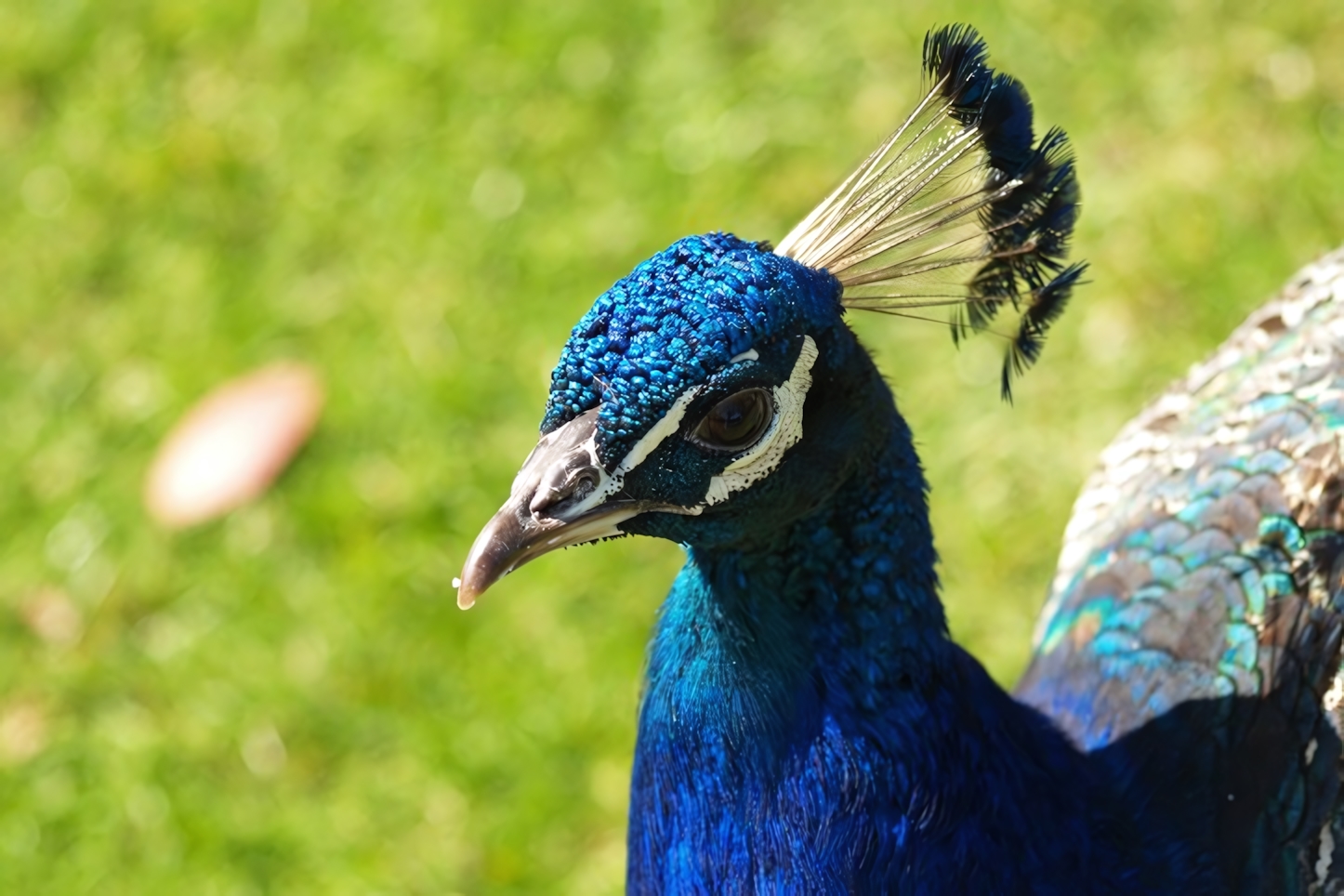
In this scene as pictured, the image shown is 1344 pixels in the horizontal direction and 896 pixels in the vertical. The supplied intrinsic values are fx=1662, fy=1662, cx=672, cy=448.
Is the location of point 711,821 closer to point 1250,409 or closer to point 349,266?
point 1250,409

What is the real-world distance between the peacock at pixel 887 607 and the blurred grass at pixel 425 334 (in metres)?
0.92

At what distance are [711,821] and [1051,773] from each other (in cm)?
32

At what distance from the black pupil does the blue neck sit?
4.6 inches

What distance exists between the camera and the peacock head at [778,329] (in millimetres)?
1259

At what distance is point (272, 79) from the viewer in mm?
3557

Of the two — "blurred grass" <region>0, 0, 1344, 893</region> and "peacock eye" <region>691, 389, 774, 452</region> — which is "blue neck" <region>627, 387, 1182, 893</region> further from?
"blurred grass" <region>0, 0, 1344, 893</region>

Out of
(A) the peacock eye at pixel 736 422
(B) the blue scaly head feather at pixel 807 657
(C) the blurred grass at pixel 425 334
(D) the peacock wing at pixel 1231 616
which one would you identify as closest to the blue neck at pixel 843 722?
(B) the blue scaly head feather at pixel 807 657

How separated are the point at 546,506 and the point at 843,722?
338 millimetres

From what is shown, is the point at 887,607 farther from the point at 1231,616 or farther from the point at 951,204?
the point at 1231,616

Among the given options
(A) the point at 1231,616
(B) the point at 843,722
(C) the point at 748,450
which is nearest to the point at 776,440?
(C) the point at 748,450

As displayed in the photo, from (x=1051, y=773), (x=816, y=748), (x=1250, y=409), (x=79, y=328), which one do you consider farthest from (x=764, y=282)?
(x=79, y=328)

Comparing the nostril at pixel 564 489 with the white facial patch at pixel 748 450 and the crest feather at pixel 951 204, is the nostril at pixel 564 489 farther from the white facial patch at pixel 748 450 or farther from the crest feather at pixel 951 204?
the crest feather at pixel 951 204

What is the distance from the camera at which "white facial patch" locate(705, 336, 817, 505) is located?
1298 mm

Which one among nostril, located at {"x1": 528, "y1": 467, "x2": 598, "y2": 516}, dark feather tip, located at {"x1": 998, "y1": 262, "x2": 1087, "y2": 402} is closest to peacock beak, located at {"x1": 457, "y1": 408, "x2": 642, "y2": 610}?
nostril, located at {"x1": 528, "y1": 467, "x2": 598, "y2": 516}
